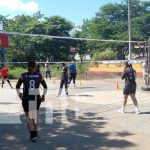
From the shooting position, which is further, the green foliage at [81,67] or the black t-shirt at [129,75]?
the green foliage at [81,67]

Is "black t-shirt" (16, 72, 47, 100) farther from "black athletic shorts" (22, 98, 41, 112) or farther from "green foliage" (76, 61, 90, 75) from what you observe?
"green foliage" (76, 61, 90, 75)

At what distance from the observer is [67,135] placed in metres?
9.47

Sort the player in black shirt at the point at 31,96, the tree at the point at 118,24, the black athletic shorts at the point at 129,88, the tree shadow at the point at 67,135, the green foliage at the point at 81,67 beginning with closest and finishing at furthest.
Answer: the tree shadow at the point at 67,135, the player in black shirt at the point at 31,96, the black athletic shorts at the point at 129,88, the green foliage at the point at 81,67, the tree at the point at 118,24

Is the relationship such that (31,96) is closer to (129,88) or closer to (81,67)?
(129,88)

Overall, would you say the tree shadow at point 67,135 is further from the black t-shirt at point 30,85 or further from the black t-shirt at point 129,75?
the black t-shirt at point 129,75

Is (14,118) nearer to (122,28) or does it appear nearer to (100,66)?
(100,66)

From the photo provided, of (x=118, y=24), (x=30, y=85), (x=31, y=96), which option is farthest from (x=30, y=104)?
(x=118, y=24)

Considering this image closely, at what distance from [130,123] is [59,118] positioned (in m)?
2.19

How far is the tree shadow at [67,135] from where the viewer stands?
846 cm

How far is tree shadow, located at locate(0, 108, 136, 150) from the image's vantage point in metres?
8.46

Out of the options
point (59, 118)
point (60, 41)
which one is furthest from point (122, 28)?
point (59, 118)

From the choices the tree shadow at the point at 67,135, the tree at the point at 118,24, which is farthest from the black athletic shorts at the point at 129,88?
the tree at the point at 118,24

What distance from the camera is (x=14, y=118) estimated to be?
11812 mm

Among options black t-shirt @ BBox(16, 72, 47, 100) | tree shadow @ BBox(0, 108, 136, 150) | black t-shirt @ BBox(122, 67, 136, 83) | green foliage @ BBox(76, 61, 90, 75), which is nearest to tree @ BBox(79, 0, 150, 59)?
green foliage @ BBox(76, 61, 90, 75)
